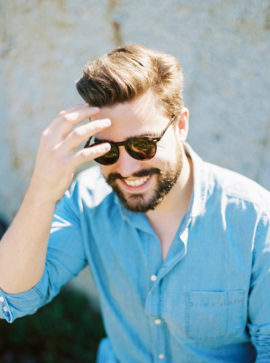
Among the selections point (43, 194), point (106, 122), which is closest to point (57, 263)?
point (43, 194)

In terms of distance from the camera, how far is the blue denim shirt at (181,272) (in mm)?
1663

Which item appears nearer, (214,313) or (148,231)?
(214,313)

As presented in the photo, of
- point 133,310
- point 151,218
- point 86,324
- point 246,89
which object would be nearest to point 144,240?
point 151,218

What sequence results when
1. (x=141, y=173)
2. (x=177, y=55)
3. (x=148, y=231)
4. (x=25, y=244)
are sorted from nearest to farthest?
(x=25, y=244) → (x=141, y=173) → (x=148, y=231) → (x=177, y=55)

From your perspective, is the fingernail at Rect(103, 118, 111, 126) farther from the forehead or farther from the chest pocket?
the chest pocket

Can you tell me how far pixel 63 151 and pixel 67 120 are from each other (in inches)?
5.5

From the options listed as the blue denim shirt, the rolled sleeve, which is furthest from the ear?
the rolled sleeve

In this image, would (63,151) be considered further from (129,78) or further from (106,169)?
(129,78)

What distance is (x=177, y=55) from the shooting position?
2.27 meters

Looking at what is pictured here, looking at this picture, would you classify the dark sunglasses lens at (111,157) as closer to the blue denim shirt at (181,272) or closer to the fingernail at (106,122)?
the fingernail at (106,122)

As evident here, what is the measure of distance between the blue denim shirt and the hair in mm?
399

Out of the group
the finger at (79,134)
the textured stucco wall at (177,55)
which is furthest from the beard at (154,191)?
the textured stucco wall at (177,55)

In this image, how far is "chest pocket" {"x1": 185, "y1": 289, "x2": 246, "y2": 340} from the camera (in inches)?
66.7

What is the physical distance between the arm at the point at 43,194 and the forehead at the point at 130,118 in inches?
3.8
